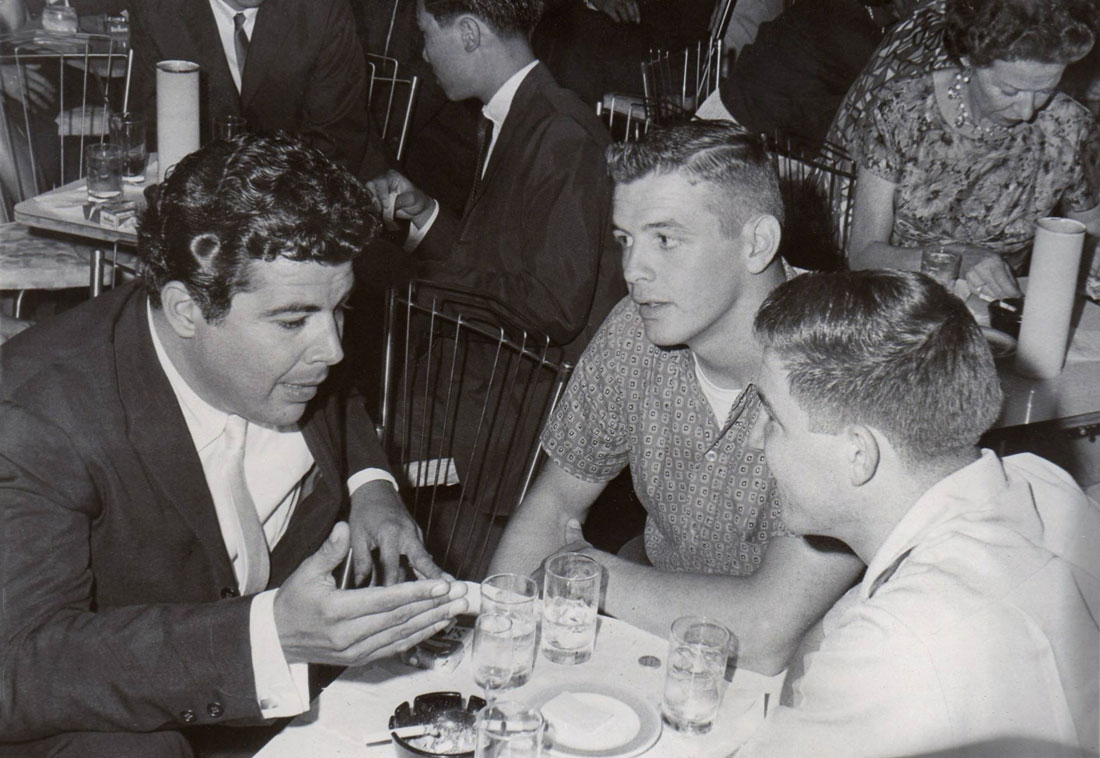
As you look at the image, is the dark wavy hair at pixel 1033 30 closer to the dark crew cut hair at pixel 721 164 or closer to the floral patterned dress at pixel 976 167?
the floral patterned dress at pixel 976 167

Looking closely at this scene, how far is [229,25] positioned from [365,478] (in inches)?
107

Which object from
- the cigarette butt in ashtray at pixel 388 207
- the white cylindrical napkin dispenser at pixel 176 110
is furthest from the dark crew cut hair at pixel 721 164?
the white cylindrical napkin dispenser at pixel 176 110

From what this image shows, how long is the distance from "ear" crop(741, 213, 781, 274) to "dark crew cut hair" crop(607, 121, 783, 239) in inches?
0.7

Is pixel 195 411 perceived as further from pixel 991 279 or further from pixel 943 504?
pixel 991 279

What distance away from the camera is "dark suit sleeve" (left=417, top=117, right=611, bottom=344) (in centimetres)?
334

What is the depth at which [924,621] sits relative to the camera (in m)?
1.38

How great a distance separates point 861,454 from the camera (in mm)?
1664

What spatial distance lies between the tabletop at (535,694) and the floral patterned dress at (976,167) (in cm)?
245

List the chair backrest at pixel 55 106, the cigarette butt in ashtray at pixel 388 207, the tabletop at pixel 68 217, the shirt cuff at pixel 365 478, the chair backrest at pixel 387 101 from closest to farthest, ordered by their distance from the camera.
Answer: the shirt cuff at pixel 365 478 < the tabletop at pixel 68 217 < the cigarette butt in ashtray at pixel 388 207 < the chair backrest at pixel 55 106 < the chair backrest at pixel 387 101

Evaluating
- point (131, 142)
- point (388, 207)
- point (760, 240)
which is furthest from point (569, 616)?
point (131, 142)

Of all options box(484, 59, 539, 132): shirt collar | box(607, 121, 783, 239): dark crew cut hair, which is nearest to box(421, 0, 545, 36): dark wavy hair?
box(484, 59, 539, 132): shirt collar

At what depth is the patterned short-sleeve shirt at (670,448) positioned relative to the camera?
2.38 metres

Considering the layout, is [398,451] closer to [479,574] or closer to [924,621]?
[479,574]

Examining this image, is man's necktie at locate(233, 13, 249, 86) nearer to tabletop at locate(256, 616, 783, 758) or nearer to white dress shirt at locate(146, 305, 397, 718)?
white dress shirt at locate(146, 305, 397, 718)
